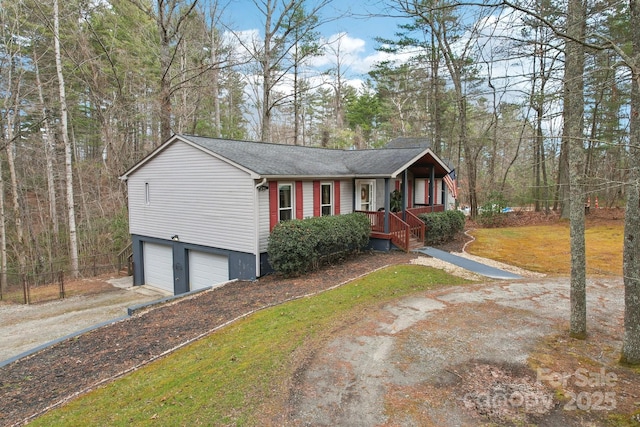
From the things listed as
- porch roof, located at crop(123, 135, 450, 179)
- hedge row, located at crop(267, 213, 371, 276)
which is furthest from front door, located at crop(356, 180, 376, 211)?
hedge row, located at crop(267, 213, 371, 276)

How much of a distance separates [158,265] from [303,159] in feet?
24.8

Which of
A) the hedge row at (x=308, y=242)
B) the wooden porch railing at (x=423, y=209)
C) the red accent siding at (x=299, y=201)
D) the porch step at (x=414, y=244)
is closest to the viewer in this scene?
the hedge row at (x=308, y=242)

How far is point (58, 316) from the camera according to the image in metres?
11.7

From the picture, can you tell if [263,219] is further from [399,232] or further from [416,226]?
[416,226]

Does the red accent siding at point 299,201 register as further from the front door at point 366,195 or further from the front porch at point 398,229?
the front door at point 366,195

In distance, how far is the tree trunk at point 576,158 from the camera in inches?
206

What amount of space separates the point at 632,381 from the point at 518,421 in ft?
6.58

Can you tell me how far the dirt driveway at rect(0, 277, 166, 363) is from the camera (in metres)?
9.62

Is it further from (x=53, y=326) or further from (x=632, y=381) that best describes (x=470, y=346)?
(x=53, y=326)

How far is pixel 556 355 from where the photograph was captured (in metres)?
5.50

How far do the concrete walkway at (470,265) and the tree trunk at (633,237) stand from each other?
6035 mm

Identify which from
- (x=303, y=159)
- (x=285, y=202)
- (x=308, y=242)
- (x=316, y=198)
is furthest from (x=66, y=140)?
(x=308, y=242)

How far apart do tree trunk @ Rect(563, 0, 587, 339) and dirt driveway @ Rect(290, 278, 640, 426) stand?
28.4 inches

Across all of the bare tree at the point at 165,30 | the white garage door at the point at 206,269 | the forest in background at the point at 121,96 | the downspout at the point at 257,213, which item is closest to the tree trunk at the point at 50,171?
the forest in background at the point at 121,96
